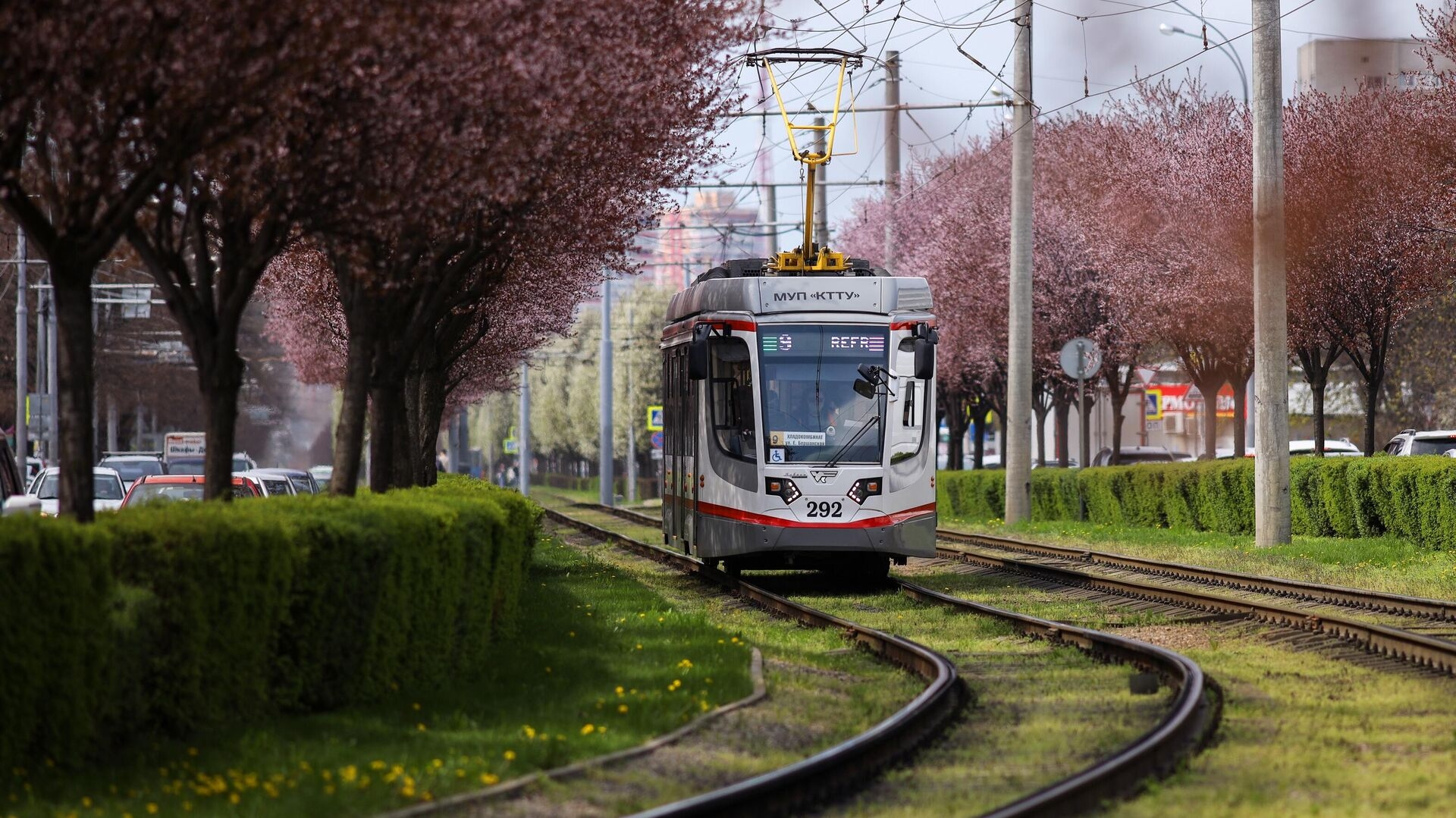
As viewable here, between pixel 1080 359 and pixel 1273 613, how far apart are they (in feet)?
50.7

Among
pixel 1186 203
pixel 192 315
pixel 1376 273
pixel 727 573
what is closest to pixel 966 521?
pixel 1186 203

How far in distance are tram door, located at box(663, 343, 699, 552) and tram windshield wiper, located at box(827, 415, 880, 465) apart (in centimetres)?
171

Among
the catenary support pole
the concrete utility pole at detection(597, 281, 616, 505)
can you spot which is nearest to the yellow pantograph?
the catenary support pole

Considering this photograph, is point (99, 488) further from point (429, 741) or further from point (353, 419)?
point (429, 741)

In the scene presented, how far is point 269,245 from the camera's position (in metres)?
12.6

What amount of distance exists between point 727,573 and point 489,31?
12401 millimetres

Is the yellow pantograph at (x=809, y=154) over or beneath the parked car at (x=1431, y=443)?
over

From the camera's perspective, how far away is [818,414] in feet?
66.2

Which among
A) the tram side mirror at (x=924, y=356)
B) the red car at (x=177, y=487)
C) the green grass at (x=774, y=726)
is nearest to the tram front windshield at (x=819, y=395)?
the tram side mirror at (x=924, y=356)

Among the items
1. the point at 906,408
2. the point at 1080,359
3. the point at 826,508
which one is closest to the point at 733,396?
the point at 826,508

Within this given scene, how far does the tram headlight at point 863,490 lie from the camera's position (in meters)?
20.0

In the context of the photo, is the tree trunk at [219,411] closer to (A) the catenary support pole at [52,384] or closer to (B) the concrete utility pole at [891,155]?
(A) the catenary support pole at [52,384]

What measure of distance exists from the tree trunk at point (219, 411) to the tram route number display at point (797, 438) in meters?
8.03

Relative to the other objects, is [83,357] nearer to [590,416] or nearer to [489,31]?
[489,31]
